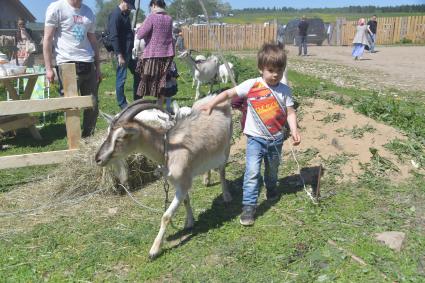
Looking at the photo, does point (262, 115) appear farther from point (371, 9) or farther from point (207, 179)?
point (371, 9)

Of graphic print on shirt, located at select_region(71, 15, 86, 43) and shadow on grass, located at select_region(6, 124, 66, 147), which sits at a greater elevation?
graphic print on shirt, located at select_region(71, 15, 86, 43)

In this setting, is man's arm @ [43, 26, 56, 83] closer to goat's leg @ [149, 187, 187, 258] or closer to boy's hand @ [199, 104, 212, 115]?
boy's hand @ [199, 104, 212, 115]

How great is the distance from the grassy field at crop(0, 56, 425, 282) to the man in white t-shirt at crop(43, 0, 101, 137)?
187 centimetres

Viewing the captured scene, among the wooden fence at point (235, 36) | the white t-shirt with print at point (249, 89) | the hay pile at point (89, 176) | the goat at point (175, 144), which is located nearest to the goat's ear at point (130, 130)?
the goat at point (175, 144)

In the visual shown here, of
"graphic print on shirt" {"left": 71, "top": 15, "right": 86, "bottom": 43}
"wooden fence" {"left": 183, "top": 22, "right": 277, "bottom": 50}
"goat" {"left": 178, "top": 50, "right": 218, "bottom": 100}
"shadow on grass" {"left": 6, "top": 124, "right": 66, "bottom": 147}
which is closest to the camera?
"graphic print on shirt" {"left": 71, "top": 15, "right": 86, "bottom": 43}

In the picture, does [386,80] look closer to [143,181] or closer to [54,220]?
[143,181]

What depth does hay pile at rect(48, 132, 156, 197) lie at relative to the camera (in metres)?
5.29

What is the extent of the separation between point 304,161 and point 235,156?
1073 mm

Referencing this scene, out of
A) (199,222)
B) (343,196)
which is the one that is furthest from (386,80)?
(199,222)

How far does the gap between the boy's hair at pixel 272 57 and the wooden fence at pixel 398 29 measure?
34562 mm

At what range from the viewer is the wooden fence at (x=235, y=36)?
33875 millimetres

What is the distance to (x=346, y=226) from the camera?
4.06 m

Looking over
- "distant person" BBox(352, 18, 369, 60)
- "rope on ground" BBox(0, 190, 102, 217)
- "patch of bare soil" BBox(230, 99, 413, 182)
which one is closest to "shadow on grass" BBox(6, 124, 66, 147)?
"rope on ground" BBox(0, 190, 102, 217)

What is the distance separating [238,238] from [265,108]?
130 cm
